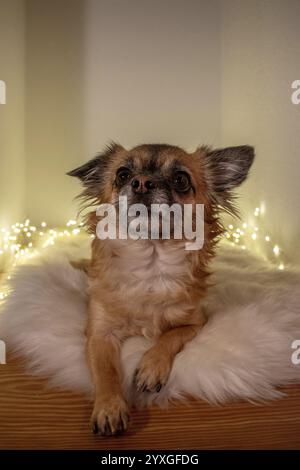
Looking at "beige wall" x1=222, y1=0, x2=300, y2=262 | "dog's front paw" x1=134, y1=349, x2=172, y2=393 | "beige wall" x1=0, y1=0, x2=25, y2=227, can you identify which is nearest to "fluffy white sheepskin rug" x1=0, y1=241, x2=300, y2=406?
"dog's front paw" x1=134, y1=349, x2=172, y2=393

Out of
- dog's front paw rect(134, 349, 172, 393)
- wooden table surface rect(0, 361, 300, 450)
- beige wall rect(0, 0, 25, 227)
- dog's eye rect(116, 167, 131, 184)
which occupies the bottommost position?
wooden table surface rect(0, 361, 300, 450)

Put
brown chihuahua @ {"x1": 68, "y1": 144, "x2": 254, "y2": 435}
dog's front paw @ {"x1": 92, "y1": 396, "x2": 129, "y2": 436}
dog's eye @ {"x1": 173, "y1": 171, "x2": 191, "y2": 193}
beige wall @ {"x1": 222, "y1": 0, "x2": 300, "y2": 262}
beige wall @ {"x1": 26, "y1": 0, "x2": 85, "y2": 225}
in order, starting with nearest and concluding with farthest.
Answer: dog's front paw @ {"x1": 92, "y1": 396, "x2": 129, "y2": 436}, brown chihuahua @ {"x1": 68, "y1": 144, "x2": 254, "y2": 435}, dog's eye @ {"x1": 173, "y1": 171, "x2": 191, "y2": 193}, beige wall @ {"x1": 222, "y1": 0, "x2": 300, "y2": 262}, beige wall @ {"x1": 26, "y1": 0, "x2": 85, "y2": 225}

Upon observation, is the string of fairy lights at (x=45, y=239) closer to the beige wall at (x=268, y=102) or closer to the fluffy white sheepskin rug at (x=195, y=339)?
the beige wall at (x=268, y=102)

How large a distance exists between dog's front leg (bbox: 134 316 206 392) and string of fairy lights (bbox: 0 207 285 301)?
1.05m

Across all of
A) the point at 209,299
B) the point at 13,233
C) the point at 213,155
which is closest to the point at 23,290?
the point at 209,299

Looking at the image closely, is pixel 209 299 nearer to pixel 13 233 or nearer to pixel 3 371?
pixel 3 371

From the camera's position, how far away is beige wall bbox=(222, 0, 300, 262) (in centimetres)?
206

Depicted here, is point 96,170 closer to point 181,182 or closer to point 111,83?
point 181,182

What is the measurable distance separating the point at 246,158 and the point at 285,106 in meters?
0.85

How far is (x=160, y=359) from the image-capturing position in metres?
1.10

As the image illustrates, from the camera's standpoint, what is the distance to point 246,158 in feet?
4.70

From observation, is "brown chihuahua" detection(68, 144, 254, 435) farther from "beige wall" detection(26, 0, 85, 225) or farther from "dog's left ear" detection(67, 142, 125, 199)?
"beige wall" detection(26, 0, 85, 225)

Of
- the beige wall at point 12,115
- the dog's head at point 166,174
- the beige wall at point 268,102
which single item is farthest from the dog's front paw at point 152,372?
the beige wall at point 12,115

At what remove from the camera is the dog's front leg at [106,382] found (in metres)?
0.96
